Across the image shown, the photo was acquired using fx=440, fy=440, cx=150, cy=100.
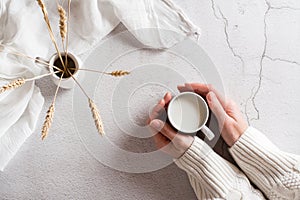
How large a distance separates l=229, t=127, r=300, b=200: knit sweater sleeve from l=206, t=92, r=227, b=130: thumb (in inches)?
2.6

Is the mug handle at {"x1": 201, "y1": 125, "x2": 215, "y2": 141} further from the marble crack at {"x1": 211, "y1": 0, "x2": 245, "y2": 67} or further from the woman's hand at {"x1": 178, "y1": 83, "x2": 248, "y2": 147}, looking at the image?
the marble crack at {"x1": 211, "y1": 0, "x2": 245, "y2": 67}

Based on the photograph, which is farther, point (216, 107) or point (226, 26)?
point (226, 26)

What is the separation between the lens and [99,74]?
39.9 inches

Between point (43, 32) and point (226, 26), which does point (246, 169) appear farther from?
point (43, 32)

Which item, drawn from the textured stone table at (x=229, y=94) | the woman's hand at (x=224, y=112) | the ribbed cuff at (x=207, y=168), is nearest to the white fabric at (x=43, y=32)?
the textured stone table at (x=229, y=94)

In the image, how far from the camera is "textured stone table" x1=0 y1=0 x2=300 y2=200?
40.1 inches

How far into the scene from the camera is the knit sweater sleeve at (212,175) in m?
0.96

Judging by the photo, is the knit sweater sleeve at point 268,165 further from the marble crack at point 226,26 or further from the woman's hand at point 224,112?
the marble crack at point 226,26

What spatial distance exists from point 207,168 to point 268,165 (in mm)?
135

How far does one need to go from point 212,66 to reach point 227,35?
142 mm

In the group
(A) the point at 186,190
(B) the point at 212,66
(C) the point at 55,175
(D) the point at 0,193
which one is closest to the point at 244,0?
(B) the point at 212,66

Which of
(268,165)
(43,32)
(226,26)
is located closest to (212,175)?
(268,165)

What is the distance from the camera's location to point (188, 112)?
0.93 m

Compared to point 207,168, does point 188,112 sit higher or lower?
higher
